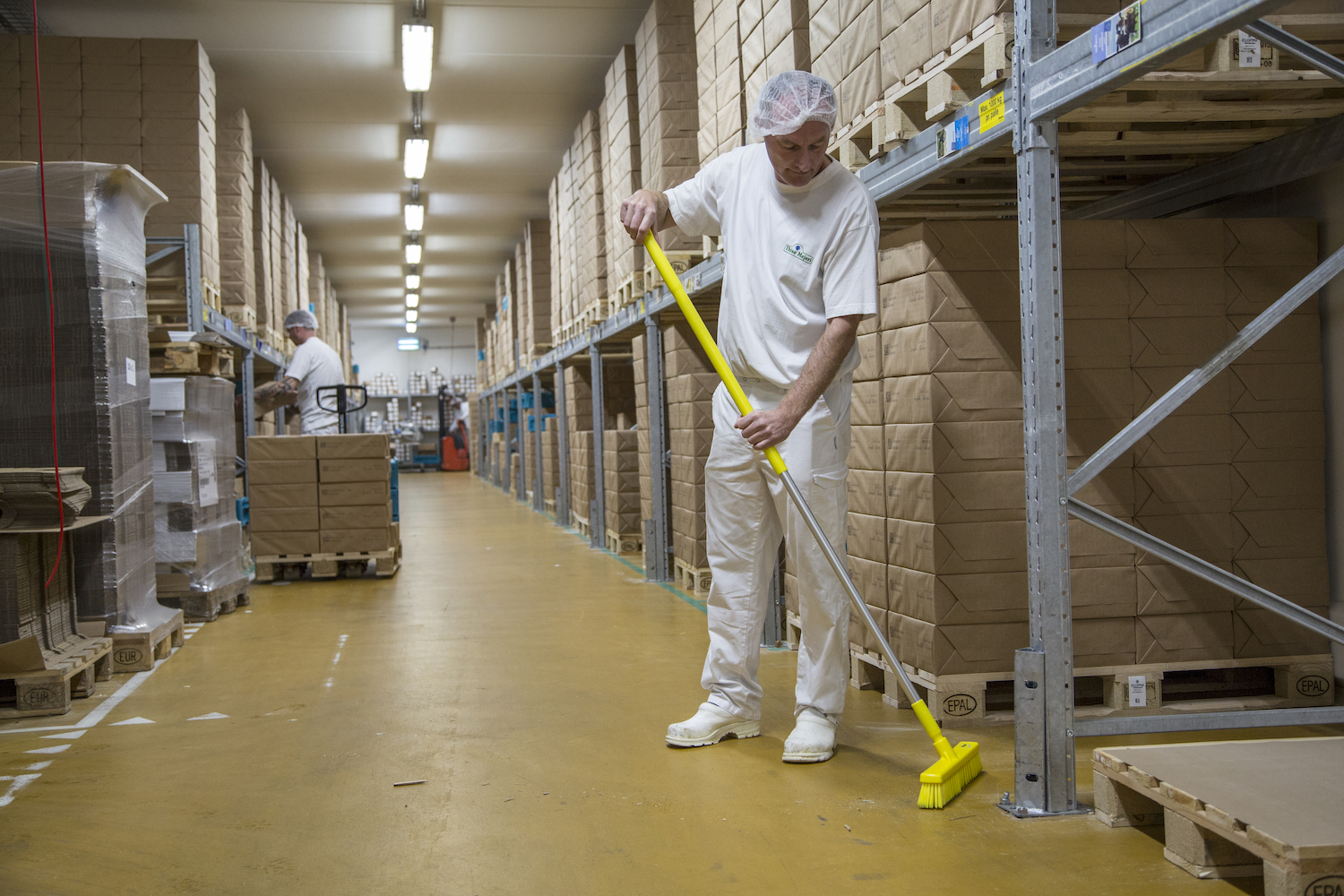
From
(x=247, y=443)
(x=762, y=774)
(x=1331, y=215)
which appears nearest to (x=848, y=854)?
(x=762, y=774)

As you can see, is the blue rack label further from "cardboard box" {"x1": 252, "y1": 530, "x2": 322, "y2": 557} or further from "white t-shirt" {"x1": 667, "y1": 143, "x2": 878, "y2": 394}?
"cardboard box" {"x1": 252, "y1": 530, "x2": 322, "y2": 557}

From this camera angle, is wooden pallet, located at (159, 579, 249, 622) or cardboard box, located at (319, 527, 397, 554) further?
cardboard box, located at (319, 527, 397, 554)

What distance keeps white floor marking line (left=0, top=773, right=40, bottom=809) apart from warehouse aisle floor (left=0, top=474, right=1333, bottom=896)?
0.05ft

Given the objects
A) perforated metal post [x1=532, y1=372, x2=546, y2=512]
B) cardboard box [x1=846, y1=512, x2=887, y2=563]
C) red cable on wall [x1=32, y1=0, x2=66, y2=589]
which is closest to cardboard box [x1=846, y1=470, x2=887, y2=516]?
cardboard box [x1=846, y1=512, x2=887, y2=563]

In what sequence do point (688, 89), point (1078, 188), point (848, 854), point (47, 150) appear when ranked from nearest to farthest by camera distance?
point (848, 854) → point (1078, 188) → point (688, 89) → point (47, 150)

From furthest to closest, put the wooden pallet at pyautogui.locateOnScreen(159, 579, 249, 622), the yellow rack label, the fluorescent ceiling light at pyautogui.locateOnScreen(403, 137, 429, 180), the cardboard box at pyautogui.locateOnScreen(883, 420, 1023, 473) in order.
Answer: the fluorescent ceiling light at pyautogui.locateOnScreen(403, 137, 429, 180) < the wooden pallet at pyautogui.locateOnScreen(159, 579, 249, 622) < the cardboard box at pyautogui.locateOnScreen(883, 420, 1023, 473) < the yellow rack label

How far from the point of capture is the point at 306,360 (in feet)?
31.1

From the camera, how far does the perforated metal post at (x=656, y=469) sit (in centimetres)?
752

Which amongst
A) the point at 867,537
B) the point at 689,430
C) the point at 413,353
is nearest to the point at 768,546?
the point at 867,537

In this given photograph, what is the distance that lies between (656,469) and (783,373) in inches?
167

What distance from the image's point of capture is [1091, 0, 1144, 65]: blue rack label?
2.46 m

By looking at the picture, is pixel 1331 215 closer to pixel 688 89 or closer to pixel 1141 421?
pixel 1141 421

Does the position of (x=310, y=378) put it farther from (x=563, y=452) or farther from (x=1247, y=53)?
(x=1247, y=53)

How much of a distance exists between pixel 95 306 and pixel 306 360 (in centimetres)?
465
